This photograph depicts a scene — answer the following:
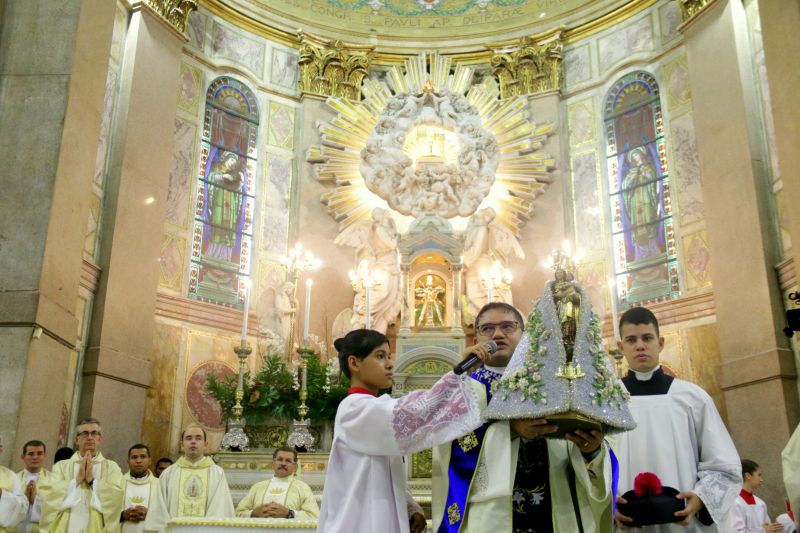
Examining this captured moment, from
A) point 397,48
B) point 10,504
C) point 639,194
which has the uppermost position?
point 397,48

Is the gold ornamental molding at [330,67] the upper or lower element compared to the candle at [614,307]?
upper

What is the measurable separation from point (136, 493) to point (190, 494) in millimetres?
569

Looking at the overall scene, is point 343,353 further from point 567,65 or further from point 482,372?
point 567,65

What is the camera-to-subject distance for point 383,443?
9.73ft

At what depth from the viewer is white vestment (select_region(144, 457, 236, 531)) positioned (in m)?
6.06

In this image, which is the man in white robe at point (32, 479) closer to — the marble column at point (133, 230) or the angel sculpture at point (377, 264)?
the marble column at point (133, 230)

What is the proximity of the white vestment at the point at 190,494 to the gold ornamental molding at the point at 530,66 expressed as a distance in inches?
341

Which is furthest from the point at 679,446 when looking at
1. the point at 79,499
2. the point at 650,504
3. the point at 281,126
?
the point at 281,126

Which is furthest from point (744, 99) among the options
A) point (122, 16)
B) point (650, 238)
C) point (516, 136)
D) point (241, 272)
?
point (122, 16)

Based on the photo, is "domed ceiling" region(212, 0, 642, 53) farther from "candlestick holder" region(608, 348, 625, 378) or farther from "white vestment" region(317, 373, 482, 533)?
"white vestment" region(317, 373, 482, 533)

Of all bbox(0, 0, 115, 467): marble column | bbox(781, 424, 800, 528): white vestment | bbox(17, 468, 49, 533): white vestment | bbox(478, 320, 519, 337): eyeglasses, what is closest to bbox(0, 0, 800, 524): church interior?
bbox(0, 0, 115, 467): marble column

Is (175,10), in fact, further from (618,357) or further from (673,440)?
(673,440)

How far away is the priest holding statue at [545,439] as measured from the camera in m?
2.81

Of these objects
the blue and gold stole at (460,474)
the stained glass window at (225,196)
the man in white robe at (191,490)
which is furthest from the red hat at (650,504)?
the stained glass window at (225,196)
